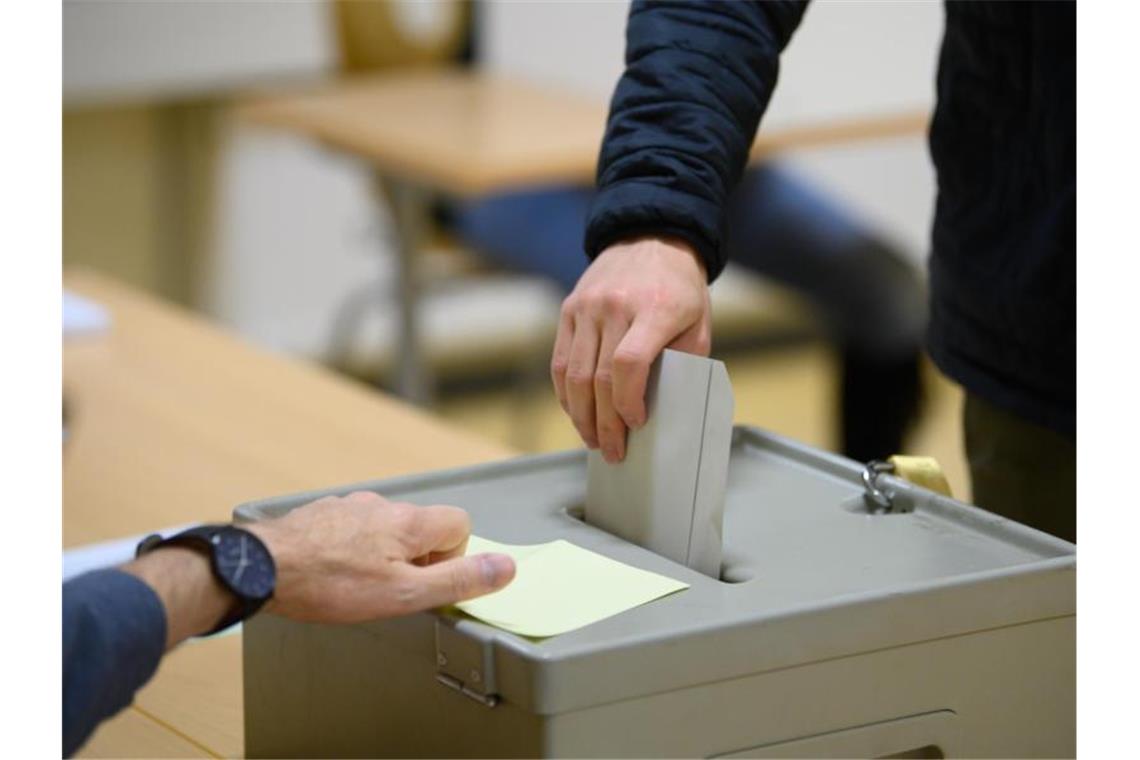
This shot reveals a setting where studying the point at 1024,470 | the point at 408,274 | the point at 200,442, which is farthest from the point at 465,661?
the point at 408,274

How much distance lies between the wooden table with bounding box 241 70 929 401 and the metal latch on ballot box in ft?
6.75

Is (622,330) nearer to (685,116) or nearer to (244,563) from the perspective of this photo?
(685,116)

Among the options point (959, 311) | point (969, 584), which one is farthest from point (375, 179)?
point (969, 584)

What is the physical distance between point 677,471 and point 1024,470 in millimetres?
487

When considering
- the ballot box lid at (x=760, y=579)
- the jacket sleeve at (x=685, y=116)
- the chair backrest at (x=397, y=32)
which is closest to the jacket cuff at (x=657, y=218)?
the jacket sleeve at (x=685, y=116)

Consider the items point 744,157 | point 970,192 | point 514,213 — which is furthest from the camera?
point 514,213

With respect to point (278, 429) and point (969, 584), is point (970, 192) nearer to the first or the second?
point (969, 584)

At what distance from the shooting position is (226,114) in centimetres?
438

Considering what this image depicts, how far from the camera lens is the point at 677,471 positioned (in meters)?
1.12

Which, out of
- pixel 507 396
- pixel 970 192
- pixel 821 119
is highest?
pixel 821 119

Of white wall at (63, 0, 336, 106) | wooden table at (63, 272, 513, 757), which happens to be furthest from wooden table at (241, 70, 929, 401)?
wooden table at (63, 272, 513, 757)

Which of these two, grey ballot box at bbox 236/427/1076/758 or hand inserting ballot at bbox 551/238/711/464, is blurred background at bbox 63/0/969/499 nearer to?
hand inserting ballot at bbox 551/238/711/464

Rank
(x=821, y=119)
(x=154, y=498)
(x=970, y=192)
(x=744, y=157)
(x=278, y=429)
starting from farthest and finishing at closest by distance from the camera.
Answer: (x=821, y=119) < (x=278, y=429) < (x=154, y=498) < (x=970, y=192) < (x=744, y=157)

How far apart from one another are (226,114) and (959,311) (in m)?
3.14
